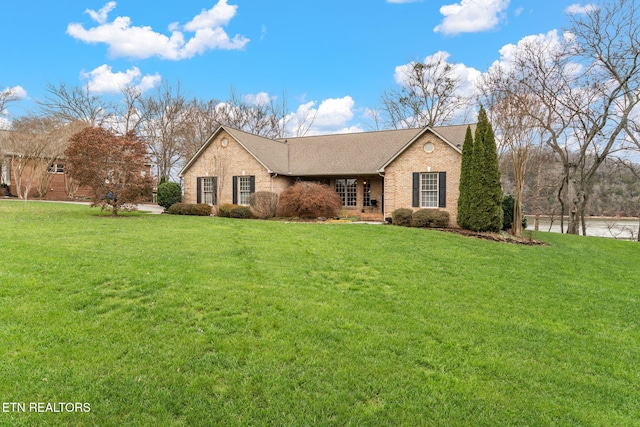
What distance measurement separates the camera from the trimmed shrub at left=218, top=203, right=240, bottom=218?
1979cm

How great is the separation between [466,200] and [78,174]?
672 inches

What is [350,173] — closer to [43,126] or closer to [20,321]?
[20,321]

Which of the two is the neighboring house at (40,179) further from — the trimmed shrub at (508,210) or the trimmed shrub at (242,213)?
the trimmed shrub at (508,210)

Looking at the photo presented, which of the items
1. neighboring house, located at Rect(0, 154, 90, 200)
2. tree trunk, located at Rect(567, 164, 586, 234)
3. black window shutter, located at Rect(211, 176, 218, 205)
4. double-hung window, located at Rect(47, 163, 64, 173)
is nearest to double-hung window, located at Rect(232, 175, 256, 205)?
black window shutter, located at Rect(211, 176, 218, 205)

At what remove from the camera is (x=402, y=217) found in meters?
17.1

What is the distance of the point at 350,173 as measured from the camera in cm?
2048

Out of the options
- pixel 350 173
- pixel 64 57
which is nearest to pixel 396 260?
pixel 350 173

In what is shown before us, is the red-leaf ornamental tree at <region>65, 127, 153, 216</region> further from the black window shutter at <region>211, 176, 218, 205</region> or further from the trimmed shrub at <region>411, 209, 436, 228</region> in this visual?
the trimmed shrub at <region>411, 209, 436, 228</region>

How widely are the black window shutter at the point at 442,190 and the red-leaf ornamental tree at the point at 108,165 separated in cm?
1402

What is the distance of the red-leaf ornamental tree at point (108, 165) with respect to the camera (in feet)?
50.1

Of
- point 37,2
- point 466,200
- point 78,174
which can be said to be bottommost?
point 466,200

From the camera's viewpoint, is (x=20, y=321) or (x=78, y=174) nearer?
(x=20, y=321)

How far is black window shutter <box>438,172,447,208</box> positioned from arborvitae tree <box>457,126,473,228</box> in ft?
5.15

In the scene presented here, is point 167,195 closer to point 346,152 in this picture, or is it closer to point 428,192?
point 346,152
